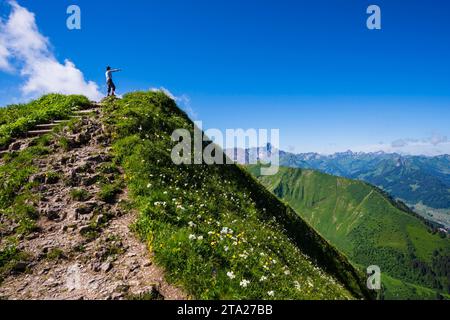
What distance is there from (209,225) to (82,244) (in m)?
4.74

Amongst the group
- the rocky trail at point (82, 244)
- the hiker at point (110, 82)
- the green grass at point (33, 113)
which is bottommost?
the rocky trail at point (82, 244)

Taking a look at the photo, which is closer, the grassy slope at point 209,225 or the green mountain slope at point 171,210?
the grassy slope at point 209,225

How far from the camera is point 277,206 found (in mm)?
27219

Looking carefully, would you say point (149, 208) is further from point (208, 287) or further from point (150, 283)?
point (208, 287)

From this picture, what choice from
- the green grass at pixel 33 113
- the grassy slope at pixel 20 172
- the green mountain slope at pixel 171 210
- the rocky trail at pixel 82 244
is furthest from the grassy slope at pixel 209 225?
the grassy slope at pixel 20 172

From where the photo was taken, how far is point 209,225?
14.0 m

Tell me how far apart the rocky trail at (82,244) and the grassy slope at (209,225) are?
70 cm

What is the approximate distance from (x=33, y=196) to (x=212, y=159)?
478 inches

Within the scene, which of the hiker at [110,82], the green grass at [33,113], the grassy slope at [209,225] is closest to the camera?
the grassy slope at [209,225]

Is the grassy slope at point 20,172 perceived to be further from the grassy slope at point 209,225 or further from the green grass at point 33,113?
the grassy slope at point 209,225

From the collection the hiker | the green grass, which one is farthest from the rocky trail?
the hiker

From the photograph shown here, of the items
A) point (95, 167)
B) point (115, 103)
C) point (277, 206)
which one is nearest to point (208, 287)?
point (95, 167)

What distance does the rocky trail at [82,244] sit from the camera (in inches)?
403

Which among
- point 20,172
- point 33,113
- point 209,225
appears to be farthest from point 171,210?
point 33,113
